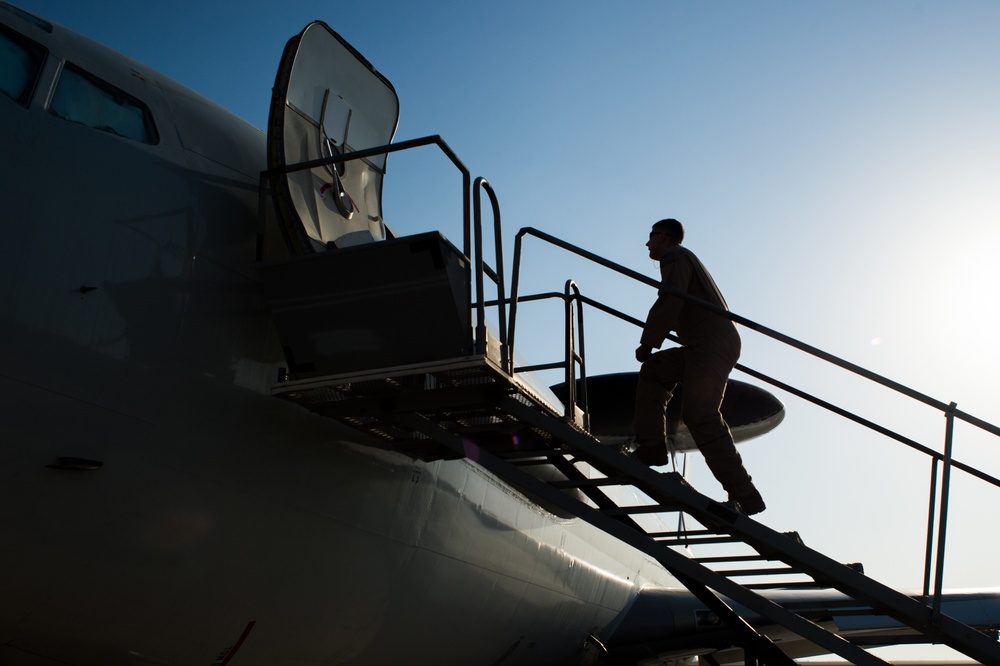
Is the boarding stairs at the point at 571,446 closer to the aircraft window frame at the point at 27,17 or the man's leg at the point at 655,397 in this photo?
the man's leg at the point at 655,397

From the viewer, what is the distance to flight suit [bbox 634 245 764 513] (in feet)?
19.7

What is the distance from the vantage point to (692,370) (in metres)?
6.17

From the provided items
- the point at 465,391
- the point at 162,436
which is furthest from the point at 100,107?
the point at 465,391

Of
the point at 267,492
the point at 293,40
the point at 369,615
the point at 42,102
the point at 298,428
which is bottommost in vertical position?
the point at 369,615

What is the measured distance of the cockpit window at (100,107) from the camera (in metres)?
4.55

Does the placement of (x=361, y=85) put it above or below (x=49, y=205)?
above

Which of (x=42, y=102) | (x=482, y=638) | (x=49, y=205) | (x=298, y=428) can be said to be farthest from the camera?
(x=482, y=638)

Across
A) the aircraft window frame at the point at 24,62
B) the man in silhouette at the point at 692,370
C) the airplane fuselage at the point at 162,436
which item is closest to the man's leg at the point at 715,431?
the man in silhouette at the point at 692,370

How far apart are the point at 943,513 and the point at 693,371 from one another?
179cm

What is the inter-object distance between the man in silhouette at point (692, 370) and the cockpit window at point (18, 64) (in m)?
3.84

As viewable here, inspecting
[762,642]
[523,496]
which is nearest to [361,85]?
[523,496]

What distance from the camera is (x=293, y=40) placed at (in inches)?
218

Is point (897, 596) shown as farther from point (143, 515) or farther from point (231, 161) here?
point (231, 161)

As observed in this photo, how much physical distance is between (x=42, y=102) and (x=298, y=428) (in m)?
2.27
